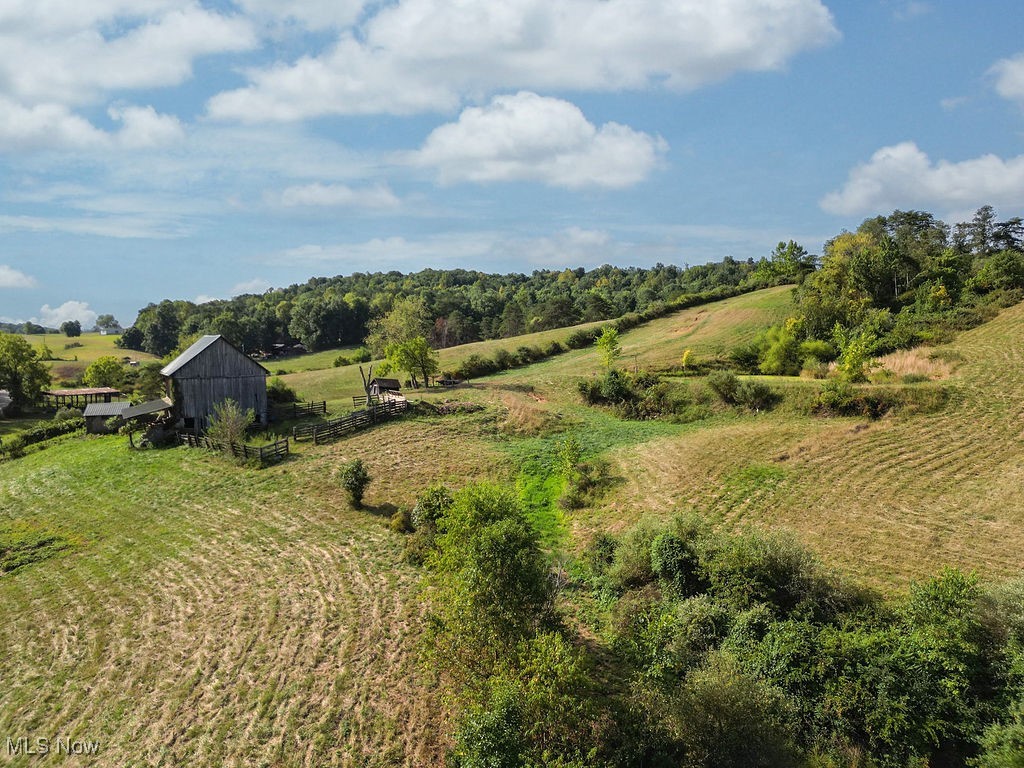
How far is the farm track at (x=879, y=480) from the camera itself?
18.4 metres

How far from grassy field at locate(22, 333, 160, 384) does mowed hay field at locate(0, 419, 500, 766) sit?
62.2m

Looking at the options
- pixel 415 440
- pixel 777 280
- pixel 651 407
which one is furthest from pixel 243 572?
pixel 777 280

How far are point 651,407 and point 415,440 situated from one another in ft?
56.6

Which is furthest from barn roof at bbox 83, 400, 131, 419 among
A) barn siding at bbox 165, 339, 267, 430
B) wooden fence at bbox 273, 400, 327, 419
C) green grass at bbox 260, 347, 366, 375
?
green grass at bbox 260, 347, 366, 375

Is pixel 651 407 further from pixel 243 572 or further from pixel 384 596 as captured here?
pixel 243 572

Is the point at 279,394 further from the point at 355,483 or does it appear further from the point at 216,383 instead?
the point at 355,483

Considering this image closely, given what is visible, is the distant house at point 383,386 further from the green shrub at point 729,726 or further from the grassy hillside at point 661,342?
the green shrub at point 729,726

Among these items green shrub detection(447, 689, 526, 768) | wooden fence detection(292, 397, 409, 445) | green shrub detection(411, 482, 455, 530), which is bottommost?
green shrub detection(447, 689, 526, 768)

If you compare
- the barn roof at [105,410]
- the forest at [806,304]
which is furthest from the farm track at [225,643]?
the forest at [806,304]

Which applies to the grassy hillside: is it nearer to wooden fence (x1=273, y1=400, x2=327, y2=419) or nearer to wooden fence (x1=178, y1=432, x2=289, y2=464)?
wooden fence (x1=273, y1=400, x2=327, y2=419)

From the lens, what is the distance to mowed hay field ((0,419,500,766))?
1353 centimetres

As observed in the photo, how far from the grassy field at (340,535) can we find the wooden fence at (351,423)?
114 cm

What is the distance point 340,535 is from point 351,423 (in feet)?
45.8

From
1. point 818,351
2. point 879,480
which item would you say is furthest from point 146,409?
point 818,351
